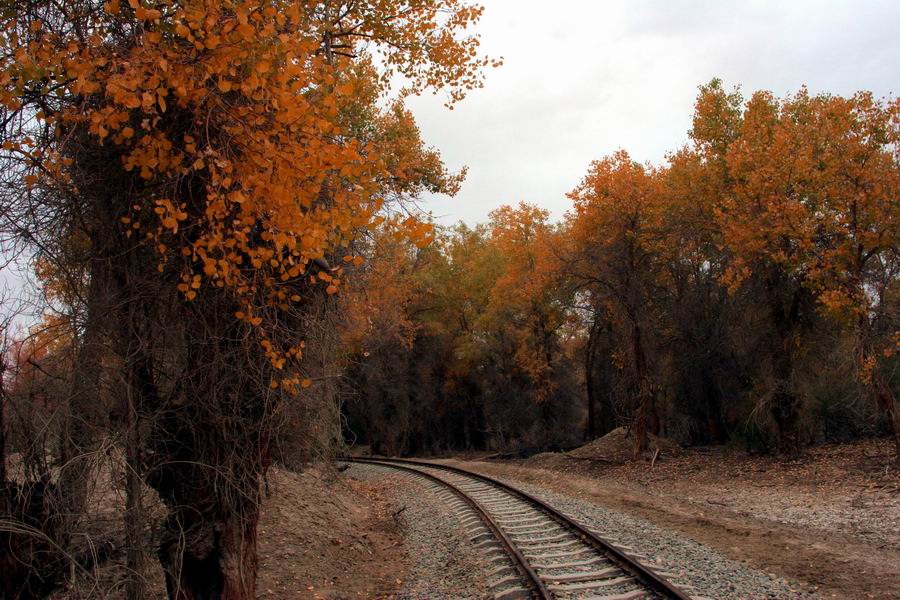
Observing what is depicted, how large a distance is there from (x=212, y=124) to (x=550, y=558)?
21.3 feet

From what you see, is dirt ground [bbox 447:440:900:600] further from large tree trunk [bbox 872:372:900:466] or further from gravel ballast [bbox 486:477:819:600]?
large tree trunk [bbox 872:372:900:466]

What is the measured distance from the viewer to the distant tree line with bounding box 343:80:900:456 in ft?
48.7

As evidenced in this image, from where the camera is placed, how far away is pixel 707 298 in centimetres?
2392

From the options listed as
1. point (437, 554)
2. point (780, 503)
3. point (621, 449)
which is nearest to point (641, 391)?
point (621, 449)

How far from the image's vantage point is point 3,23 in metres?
4.59

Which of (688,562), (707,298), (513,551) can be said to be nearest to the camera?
(688,562)

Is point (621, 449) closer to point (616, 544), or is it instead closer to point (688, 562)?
point (616, 544)

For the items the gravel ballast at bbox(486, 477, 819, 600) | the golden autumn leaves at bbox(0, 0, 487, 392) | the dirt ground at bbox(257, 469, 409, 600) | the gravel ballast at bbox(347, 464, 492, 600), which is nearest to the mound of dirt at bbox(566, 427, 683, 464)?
the gravel ballast at bbox(347, 464, 492, 600)

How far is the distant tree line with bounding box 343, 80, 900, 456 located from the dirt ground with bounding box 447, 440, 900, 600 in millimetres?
1356

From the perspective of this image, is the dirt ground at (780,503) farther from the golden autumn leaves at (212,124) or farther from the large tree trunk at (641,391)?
the golden autumn leaves at (212,124)

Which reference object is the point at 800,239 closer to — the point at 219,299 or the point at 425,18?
the point at 425,18

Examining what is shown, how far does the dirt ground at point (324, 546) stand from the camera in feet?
27.3

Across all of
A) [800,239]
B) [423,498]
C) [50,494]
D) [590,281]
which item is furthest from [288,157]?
[590,281]

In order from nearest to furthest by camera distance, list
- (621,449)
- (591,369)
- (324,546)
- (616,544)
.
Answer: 1. (616,544)
2. (324,546)
3. (621,449)
4. (591,369)
